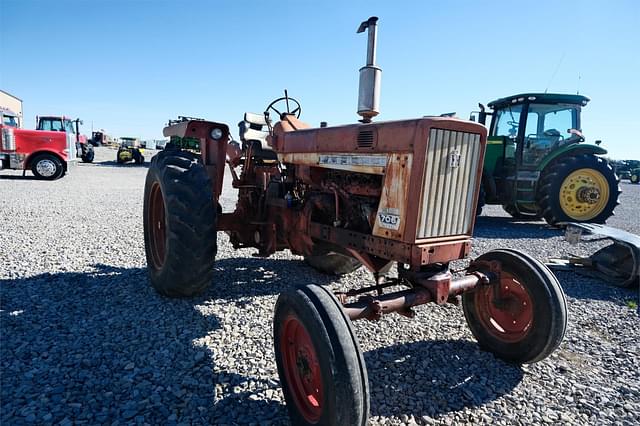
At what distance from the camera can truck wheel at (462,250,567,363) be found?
2.56 metres

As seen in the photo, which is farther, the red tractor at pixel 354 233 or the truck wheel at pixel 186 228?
the truck wheel at pixel 186 228

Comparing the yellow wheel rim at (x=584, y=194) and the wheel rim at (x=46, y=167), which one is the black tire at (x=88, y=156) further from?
the yellow wheel rim at (x=584, y=194)

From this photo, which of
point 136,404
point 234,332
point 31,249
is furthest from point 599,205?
point 31,249

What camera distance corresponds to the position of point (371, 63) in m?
2.81

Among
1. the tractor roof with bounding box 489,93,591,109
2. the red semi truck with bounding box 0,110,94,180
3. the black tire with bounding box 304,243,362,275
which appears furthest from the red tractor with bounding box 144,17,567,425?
the red semi truck with bounding box 0,110,94,180

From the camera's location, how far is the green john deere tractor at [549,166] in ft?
26.0

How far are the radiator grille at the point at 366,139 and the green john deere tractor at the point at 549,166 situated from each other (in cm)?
608

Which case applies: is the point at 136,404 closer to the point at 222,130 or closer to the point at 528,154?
the point at 222,130

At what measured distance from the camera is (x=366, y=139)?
2594 mm

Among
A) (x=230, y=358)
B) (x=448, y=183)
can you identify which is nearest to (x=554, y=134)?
(x=448, y=183)

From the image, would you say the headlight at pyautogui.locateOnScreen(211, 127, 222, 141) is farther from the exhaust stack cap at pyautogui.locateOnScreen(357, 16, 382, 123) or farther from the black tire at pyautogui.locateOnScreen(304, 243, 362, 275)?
the exhaust stack cap at pyautogui.locateOnScreen(357, 16, 382, 123)

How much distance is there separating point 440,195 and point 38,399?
99.8 inches

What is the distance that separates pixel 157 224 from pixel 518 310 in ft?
11.0

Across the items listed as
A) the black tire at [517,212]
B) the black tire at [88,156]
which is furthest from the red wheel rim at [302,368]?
the black tire at [88,156]
